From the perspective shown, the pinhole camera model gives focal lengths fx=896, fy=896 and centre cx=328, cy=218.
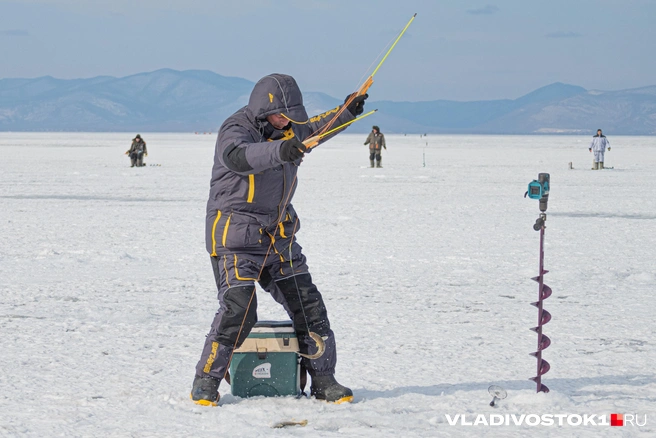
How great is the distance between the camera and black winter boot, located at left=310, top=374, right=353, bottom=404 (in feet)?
14.0

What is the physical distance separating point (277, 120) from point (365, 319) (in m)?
2.62

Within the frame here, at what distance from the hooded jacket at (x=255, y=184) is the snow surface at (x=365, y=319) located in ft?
2.60

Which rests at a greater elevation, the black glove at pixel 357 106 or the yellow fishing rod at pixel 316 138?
the black glove at pixel 357 106

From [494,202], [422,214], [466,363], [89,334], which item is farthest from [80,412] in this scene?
[494,202]

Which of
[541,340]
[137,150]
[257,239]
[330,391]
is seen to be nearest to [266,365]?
[330,391]

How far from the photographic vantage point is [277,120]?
159 inches

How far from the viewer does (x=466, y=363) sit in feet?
16.8

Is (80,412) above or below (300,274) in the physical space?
below

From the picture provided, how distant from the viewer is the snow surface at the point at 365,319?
163 inches

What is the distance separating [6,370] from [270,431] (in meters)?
1.78

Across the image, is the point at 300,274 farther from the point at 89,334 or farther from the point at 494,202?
the point at 494,202

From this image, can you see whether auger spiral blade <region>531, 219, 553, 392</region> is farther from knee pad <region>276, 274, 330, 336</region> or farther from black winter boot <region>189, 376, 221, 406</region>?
black winter boot <region>189, 376, 221, 406</region>

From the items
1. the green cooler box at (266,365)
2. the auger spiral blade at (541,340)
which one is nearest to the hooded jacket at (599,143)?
the auger spiral blade at (541,340)

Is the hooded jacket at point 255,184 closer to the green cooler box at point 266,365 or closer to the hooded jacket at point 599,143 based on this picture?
the green cooler box at point 266,365
